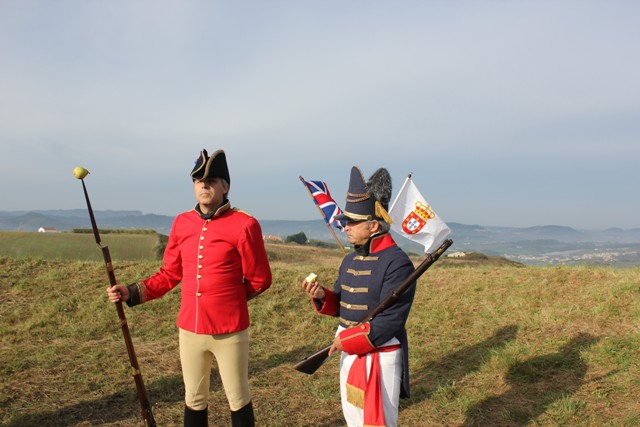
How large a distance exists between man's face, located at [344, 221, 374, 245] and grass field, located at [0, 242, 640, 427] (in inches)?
109

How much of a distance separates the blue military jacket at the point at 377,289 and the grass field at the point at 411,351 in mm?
2323

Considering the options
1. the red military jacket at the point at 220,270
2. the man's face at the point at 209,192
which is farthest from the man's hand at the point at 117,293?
the man's face at the point at 209,192

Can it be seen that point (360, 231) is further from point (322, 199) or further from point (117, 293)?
point (322, 199)

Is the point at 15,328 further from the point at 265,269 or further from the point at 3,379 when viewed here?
the point at 265,269

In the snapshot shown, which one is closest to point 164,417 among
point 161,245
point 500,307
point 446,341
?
point 446,341

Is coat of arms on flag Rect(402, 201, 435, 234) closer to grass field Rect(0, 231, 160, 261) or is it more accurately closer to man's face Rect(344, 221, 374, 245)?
man's face Rect(344, 221, 374, 245)

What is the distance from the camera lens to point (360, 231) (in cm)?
329

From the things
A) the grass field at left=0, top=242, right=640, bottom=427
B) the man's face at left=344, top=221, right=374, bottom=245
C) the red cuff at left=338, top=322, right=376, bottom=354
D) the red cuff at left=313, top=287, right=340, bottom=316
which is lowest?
the grass field at left=0, top=242, right=640, bottom=427

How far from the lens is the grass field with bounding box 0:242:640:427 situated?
5.22 m

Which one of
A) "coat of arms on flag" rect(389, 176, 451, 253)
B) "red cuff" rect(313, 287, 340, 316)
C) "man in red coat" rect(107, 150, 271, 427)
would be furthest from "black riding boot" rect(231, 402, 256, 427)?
"coat of arms on flag" rect(389, 176, 451, 253)

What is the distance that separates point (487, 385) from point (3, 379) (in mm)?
6211

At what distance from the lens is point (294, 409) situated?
5.42 m

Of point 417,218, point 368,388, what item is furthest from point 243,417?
point 417,218

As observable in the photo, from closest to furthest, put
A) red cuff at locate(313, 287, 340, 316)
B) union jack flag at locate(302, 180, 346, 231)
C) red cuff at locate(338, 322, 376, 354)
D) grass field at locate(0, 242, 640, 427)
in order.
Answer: red cuff at locate(338, 322, 376, 354)
red cuff at locate(313, 287, 340, 316)
grass field at locate(0, 242, 640, 427)
union jack flag at locate(302, 180, 346, 231)
